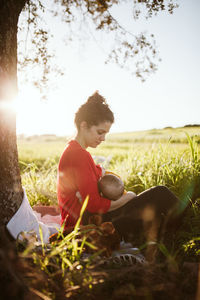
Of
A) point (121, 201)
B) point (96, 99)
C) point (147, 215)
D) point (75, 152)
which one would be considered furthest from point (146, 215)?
point (96, 99)

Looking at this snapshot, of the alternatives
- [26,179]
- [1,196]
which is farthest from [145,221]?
[26,179]

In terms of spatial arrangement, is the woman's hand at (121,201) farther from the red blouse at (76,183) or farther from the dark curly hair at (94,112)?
the dark curly hair at (94,112)

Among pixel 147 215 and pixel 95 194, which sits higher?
pixel 95 194

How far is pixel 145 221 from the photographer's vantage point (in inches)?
104

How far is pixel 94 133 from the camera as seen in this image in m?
2.84

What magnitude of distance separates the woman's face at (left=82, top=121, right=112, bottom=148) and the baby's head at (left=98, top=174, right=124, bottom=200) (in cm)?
50

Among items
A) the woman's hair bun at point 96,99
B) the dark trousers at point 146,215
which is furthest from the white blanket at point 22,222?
the woman's hair bun at point 96,99

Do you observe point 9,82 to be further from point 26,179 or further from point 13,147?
point 26,179

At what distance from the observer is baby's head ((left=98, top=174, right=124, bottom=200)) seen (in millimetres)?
2736

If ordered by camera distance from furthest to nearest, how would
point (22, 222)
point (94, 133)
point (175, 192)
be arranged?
point (175, 192) < point (94, 133) < point (22, 222)

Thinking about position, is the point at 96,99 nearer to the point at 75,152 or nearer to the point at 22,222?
the point at 75,152

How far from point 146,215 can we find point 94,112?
4.74 feet

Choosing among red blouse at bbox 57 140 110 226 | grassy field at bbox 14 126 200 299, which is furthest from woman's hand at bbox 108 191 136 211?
grassy field at bbox 14 126 200 299

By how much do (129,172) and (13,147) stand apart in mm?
2980
